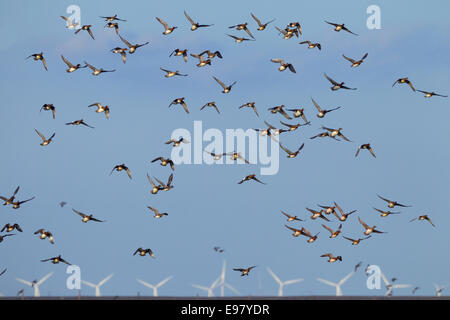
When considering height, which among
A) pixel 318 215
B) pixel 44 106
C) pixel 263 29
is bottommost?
pixel 318 215
